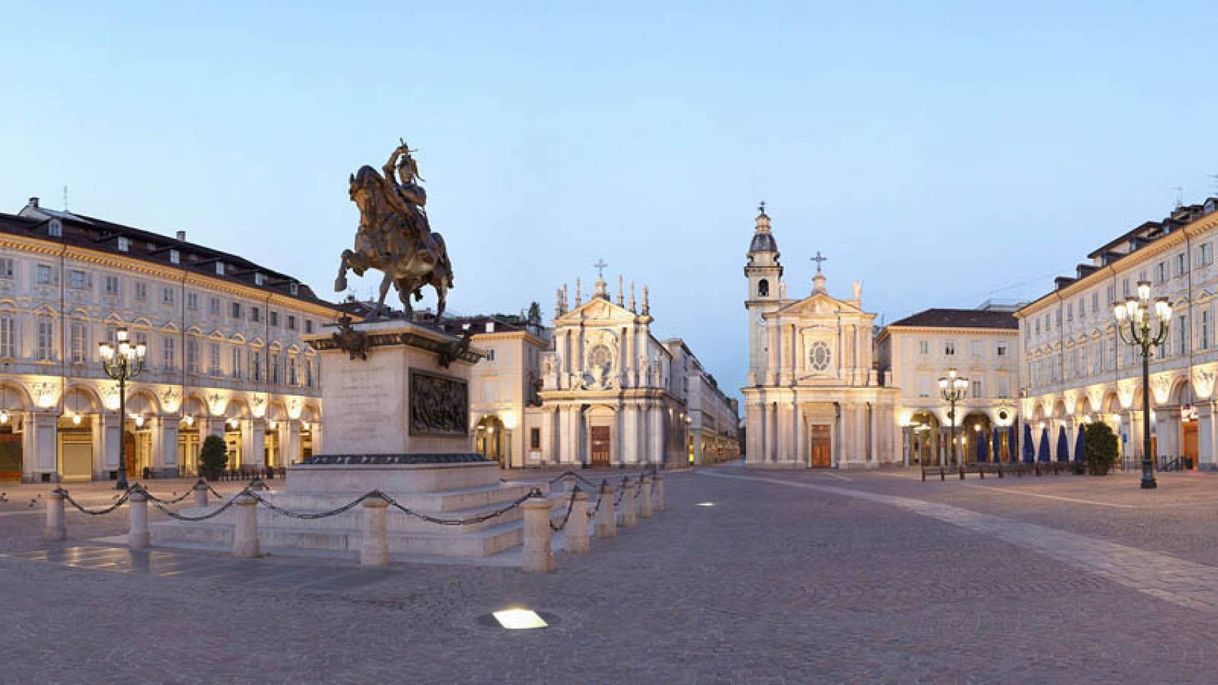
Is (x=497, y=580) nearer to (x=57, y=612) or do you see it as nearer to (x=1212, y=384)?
(x=57, y=612)

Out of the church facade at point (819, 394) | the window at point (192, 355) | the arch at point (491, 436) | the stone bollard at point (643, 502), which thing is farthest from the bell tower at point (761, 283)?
the stone bollard at point (643, 502)

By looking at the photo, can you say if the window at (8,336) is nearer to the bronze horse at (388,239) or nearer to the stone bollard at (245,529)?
the bronze horse at (388,239)

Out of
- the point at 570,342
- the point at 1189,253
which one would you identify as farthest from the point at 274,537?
the point at 570,342

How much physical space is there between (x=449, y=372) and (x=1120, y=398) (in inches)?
2036

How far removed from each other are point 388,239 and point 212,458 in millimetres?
35257

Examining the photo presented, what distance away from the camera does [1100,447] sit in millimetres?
47250

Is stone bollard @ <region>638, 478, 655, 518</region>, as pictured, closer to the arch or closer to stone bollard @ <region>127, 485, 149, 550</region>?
stone bollard @ <region>127, 485, 149, 550</region>

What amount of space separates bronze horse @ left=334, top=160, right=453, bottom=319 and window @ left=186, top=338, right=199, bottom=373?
148 ft

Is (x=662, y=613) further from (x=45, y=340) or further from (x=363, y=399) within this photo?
(x=45, y=340)

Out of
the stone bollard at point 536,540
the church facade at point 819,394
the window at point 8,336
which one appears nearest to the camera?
the stone bollard at point 536,540

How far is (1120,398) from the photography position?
58469 millimetres

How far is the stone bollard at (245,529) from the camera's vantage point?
15.3 metres

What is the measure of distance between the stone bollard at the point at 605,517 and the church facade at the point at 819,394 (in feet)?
219

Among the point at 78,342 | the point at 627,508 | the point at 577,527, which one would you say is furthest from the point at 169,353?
the point at 577,527
